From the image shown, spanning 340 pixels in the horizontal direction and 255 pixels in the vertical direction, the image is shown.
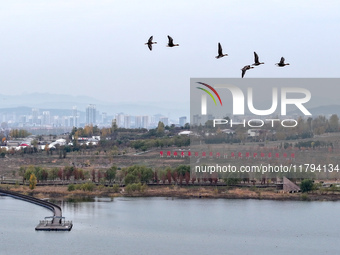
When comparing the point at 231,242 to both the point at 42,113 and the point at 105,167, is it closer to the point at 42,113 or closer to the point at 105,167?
the point at 105,167

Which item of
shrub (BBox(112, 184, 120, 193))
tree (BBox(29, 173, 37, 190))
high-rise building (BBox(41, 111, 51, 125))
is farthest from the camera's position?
high-rise building (BBox(41, 111, 51, 125))

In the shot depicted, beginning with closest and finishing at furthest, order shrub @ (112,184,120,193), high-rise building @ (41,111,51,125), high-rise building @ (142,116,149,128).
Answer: shrub @ (112,184,120,193) < high-rise building @ (142,116,149,128) < high-rise building @ (41,111,51,125)

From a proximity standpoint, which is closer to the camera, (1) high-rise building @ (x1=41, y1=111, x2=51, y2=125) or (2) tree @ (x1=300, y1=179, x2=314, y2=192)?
(2) tree @ (x1=300, y1=179, x2=314, y2=192)

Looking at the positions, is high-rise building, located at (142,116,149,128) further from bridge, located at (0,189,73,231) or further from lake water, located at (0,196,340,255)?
bridge, located at (0,189,73,231)

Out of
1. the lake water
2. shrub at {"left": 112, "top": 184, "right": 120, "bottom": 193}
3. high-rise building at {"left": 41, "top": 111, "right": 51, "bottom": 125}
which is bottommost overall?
the lake water

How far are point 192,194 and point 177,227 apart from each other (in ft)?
15.7

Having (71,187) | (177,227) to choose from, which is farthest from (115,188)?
(177,227)

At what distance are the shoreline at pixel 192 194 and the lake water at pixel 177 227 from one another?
65cm

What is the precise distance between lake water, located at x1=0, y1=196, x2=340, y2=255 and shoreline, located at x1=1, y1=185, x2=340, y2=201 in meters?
0.65

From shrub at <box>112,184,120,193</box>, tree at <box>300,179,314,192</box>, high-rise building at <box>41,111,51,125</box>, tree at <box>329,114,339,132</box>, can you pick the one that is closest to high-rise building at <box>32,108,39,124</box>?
high-rise building at <box>41,111,51,125</box>

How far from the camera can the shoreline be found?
2092 centimetres

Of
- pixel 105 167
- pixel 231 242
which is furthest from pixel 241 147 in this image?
pixel 231 242

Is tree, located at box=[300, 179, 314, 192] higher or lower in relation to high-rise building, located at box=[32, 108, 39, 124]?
lower

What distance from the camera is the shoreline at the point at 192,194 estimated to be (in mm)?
20922
